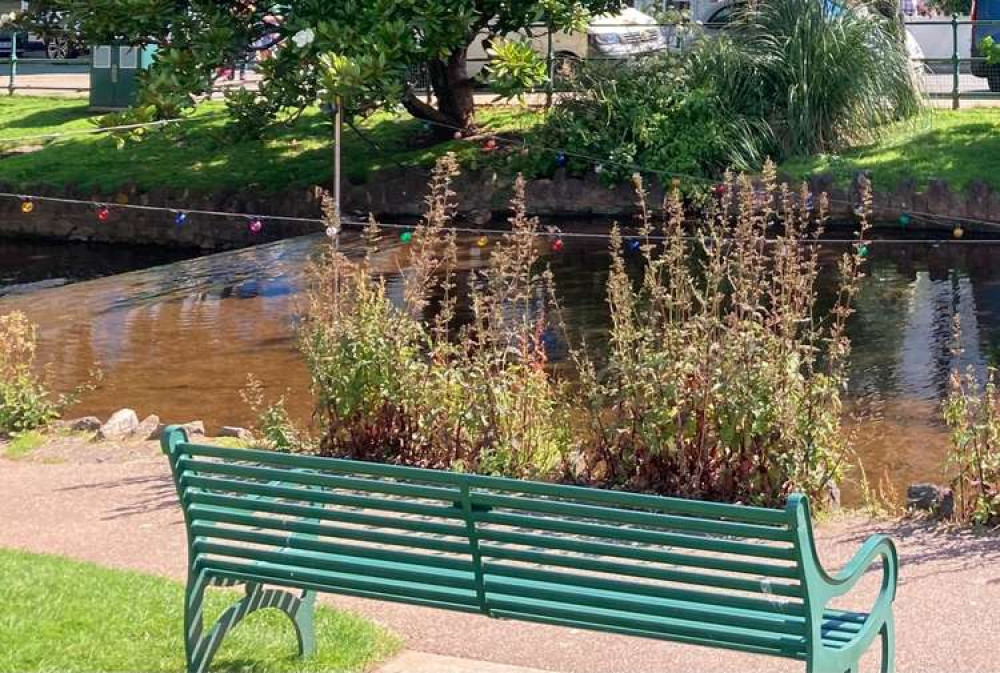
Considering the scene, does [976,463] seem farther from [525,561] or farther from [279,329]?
[279,329]

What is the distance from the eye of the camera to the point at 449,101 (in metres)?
24.6

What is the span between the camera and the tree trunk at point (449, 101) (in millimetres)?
23938

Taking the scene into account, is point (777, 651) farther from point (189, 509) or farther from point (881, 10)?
point (881, 10)

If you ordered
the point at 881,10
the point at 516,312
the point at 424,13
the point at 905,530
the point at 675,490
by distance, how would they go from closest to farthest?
the point at 905,530
the point at 675,490
the point at 516,312
the point at 424,13
the point at 881,10

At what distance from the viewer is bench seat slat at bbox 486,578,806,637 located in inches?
202

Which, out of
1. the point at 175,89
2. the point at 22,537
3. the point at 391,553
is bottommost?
the point at 22,537

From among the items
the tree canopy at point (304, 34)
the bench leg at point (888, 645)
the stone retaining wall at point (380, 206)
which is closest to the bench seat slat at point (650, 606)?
the bench leg at point (888, 645)

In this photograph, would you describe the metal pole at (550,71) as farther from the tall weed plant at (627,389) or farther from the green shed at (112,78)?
the tall weed plant at (627,389)

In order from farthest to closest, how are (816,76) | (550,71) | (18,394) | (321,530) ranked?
1. (550,71)
2. (816,76)
3. (18,394)
4. (321,530)

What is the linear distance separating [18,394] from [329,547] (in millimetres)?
5975

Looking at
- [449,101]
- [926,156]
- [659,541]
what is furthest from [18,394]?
[449,101]

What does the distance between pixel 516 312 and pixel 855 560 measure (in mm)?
9565

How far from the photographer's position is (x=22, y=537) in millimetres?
8391

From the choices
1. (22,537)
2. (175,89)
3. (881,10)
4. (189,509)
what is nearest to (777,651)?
(189,509)
